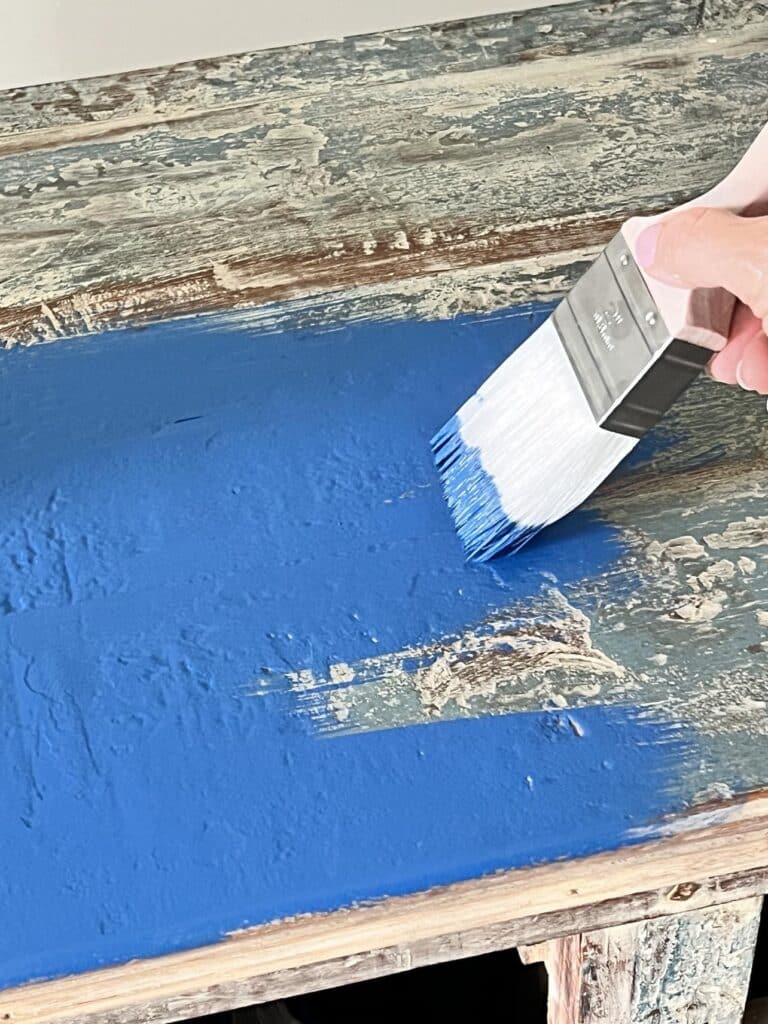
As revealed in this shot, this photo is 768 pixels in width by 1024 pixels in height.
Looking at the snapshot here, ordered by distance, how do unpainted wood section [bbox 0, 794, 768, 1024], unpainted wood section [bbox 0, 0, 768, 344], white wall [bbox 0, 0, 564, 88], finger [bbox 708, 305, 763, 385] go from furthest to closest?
white wall [bbox 0, 0, 564, 88] < unpainted wood section [bbox 0, 0, 768, 344] < finger [bbox 708, 305, 763, 385] < unpainted wood section [bbox 0, 794, 768, 1024]

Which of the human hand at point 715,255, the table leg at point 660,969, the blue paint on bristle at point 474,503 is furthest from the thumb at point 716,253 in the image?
the table leg at point 660,969

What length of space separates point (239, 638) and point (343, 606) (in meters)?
0.06

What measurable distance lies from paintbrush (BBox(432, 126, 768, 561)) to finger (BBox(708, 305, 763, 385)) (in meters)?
0.02

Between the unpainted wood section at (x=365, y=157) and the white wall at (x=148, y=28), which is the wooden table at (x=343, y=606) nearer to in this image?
the unpainted wood section at (x=365, y=157)

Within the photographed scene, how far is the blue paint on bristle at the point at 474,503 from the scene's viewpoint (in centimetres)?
76

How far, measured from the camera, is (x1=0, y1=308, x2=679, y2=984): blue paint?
648mm

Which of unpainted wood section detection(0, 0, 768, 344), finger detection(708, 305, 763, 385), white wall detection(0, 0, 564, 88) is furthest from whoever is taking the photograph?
white wall detection(0, 0, 564, 88)

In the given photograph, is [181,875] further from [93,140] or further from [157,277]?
[93,140]

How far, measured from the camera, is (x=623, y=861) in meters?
0.65

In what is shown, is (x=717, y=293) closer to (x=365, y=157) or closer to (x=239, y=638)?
(x=239, y=638)

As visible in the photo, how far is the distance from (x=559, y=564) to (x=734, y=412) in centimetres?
18

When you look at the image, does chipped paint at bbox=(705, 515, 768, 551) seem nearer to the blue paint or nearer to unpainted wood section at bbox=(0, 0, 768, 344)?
the blue paint

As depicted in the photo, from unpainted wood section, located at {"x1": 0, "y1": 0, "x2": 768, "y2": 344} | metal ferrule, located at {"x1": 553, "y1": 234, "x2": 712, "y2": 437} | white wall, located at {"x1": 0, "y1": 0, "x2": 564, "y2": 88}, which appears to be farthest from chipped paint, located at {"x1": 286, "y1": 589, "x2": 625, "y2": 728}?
white wall, located at {"x1": 0, "y1": 0, "x2": 564, "y2": 88}

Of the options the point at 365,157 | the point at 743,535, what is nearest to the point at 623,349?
the point at 743,535
